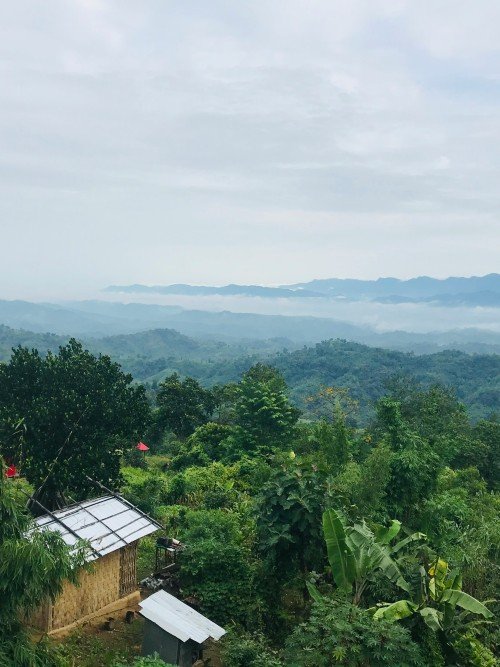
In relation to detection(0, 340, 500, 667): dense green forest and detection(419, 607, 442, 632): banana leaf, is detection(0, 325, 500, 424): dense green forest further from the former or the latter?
detection(419, 607, 442, 632): banana leaf

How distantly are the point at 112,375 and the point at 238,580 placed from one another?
7487 mm

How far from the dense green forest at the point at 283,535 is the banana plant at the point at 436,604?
0.09ft

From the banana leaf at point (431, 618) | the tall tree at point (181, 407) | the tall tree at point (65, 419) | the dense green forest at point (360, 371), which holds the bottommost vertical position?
the dense green forest at point (360, 371)

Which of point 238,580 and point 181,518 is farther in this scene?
point 181,518

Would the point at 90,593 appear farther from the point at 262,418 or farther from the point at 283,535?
the point at 262,418

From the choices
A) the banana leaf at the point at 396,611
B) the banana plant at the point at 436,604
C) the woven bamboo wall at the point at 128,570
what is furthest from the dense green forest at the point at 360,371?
the banana leaf at the point at 396,611

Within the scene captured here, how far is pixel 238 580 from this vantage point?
1384 cm

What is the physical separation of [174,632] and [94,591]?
2597mm

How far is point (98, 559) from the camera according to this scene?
1295cm

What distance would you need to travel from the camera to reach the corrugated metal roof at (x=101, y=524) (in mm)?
12992

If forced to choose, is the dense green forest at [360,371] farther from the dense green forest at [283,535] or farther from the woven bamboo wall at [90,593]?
the woven bamboo wall at [90,593]

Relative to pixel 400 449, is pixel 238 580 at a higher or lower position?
lower

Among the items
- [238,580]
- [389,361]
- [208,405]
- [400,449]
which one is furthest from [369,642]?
[389,361]

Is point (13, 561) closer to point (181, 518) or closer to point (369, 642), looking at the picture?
point (369, 642)
